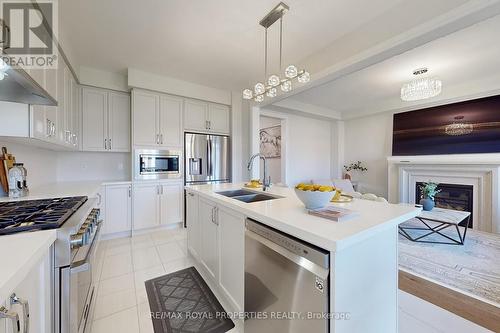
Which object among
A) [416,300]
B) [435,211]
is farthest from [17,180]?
[435,211]

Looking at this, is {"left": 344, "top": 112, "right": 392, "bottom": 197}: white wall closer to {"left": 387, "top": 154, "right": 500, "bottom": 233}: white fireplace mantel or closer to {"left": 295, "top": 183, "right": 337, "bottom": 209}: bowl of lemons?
{"left": 387, "top": 154, "right": 500, "bottom": 233}: white fireplace mantel

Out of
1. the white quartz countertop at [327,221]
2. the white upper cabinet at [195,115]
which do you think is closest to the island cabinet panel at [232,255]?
the white quartz countertop at [327,221]

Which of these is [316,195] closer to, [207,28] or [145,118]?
[207,28]

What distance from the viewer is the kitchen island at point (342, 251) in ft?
2.83

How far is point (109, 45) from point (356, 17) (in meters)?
2.83

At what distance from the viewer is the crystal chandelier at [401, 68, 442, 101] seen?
2697 mm

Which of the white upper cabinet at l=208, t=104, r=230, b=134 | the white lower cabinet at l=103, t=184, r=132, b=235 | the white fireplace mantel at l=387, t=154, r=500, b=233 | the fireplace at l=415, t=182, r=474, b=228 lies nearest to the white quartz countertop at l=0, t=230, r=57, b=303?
the white lower cabinet at l=103, t=184, r=132, b=235

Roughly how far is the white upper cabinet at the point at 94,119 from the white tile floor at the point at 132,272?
1525 mm

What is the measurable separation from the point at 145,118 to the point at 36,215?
2443mm

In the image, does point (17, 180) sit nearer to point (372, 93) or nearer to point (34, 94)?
point (34, 94)

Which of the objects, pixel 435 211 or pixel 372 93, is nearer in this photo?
pixel 435 211

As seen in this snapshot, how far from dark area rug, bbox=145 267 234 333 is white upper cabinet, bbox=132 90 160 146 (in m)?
2.15

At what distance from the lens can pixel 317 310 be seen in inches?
34.9

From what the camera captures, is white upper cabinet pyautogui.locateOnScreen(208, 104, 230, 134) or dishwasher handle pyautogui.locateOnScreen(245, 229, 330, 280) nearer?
dishwasher handle pyautogui.locateOnScreen(245, 229, 330, 280)
